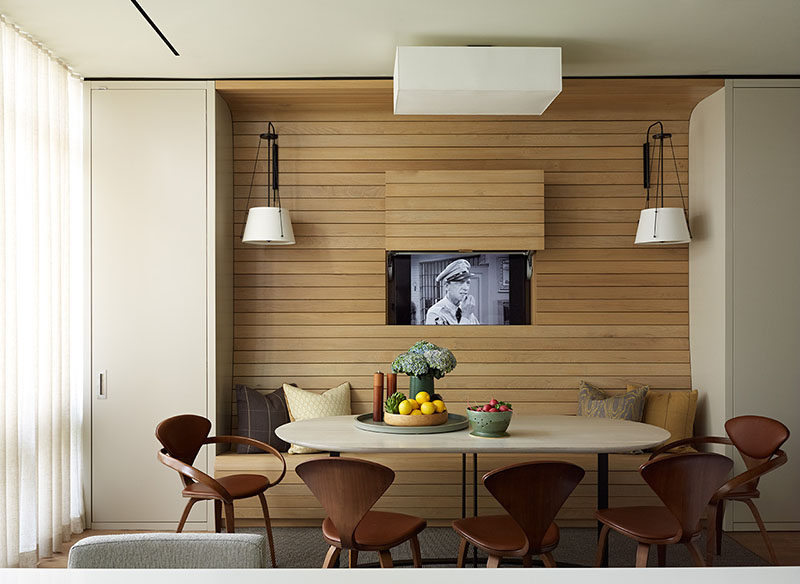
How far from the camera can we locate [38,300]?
4.09 m

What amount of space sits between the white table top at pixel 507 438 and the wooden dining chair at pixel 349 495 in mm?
399

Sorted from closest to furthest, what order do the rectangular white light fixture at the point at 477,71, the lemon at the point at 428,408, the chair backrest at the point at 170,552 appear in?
1. the chair backrest at the point at 170,552
2. the lemon at the point at 428,408
3. the rectangular white light fixture at the point at 477,71

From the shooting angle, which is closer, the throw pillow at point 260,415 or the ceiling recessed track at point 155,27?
the ceiling recessed track at point 155,27

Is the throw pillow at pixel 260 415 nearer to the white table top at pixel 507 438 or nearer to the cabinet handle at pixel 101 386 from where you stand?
the cabinet handle at pixel 101 386

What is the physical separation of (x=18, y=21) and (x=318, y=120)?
2015 millimetres

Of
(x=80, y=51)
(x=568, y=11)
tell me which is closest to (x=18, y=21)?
(x=80, y=51)

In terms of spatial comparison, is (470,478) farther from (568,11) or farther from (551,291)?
(568,11)

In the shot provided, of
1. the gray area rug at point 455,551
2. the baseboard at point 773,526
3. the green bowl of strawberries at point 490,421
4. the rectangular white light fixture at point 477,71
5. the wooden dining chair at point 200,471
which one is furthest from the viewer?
the baseboard at point 773,526

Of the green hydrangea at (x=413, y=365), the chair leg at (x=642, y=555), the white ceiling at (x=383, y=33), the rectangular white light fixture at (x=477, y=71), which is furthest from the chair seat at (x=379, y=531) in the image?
the white ceiling at (x=383, y=33)

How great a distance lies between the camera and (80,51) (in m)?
4.23

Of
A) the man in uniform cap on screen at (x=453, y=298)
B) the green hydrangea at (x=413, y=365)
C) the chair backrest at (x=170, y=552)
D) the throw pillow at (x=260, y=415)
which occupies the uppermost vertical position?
the man in uniform cap on screen at (x=453, y=298)

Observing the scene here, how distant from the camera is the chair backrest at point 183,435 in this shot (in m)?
3.85

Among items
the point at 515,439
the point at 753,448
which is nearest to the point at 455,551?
the point at 515,439

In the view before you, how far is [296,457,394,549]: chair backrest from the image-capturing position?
2824 millimetres
